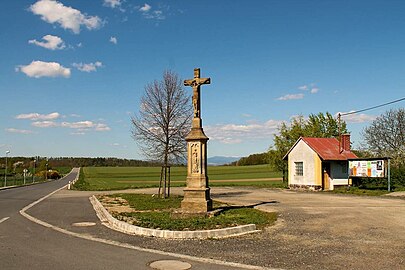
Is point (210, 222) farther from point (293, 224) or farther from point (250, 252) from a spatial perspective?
point (250, 252)

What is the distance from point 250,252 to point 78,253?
3848mm

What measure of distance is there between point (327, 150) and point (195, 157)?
2033 cm

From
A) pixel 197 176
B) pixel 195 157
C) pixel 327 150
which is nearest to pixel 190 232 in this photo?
pixel 197 176

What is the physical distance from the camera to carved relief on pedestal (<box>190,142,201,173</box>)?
14422 mm

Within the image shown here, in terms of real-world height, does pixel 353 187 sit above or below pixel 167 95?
below

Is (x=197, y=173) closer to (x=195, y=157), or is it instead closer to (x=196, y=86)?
(x=195, y=157)

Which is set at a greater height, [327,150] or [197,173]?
[327,150]

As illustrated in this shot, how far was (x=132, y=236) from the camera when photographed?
34.9 ft

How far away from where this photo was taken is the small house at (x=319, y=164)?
100 feet

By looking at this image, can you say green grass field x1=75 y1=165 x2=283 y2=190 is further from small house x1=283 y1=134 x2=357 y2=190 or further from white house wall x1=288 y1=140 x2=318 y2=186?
small house x1=283 y1=134 x2=357 y2=190

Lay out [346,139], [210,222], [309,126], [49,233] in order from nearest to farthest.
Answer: [49,233], [210,222], [346,139], [309,126]

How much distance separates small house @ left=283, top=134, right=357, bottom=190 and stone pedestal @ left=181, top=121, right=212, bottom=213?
59.6ft

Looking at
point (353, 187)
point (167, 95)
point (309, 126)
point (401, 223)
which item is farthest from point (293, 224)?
point (309, 126)

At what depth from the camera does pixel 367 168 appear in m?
27.8
